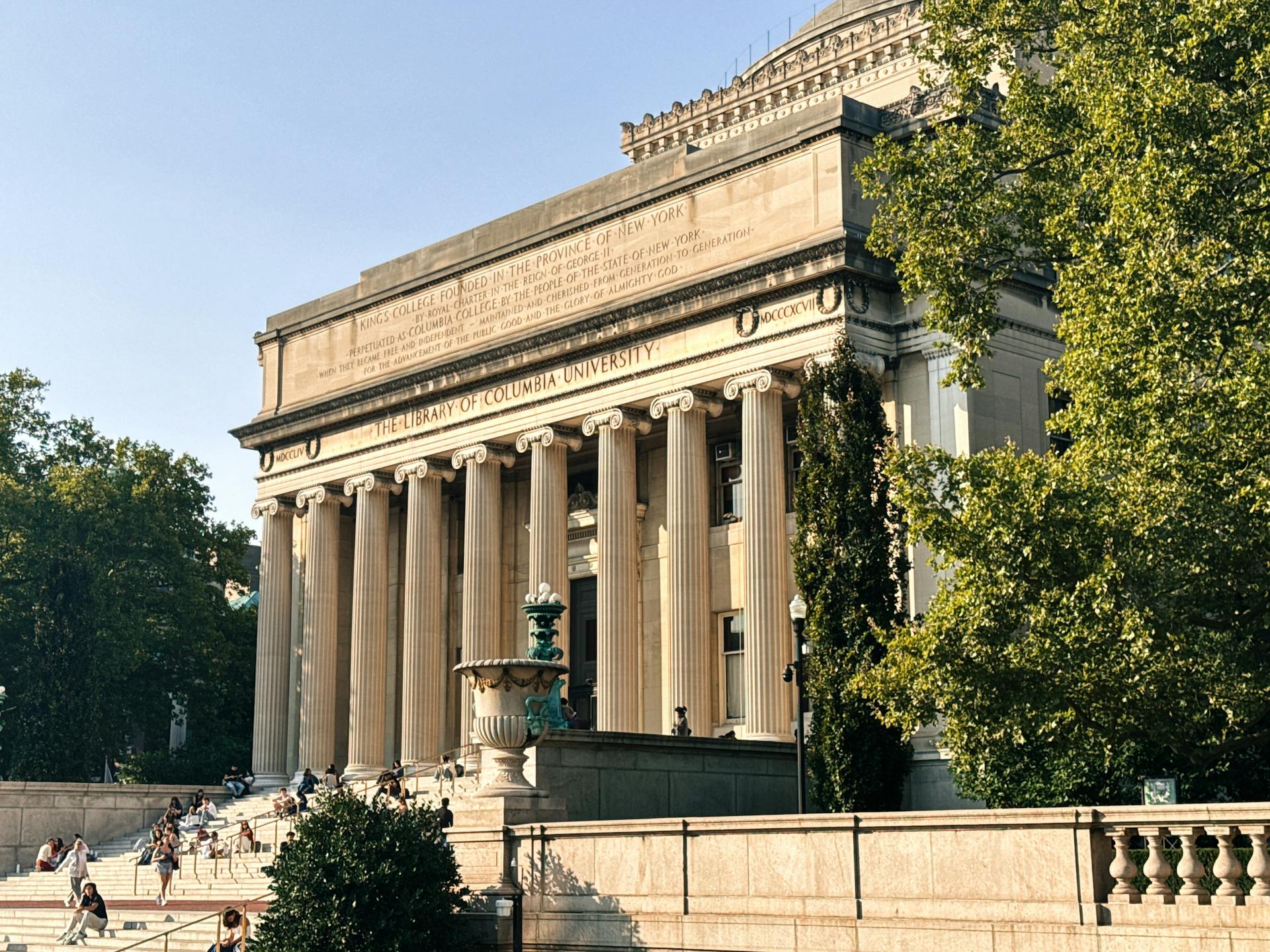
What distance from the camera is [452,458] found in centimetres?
4775

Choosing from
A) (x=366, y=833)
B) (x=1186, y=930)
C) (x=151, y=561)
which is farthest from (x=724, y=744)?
(x=151, y=561)

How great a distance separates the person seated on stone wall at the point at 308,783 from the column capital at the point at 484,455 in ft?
31.3

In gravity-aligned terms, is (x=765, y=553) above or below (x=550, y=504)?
below

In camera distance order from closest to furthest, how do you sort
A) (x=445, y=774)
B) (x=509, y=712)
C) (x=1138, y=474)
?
1. (x=1138, y=474)
2. (x=509, y=712)
3. (x=445, y=774)

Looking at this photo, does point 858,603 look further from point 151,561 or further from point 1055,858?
point 151,561

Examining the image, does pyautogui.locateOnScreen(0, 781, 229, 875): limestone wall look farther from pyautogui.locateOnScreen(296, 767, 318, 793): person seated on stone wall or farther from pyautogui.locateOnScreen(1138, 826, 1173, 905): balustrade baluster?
pyautogui.locateOnScreen(1138, 826, 1173, 905): balustrade baluster

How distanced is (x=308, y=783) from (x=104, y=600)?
12422 millimetres

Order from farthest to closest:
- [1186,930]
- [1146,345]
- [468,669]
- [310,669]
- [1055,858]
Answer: [310,669] < [468,669] < [1146,345] < [1055,858] < [1186,930]

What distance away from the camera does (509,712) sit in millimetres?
26438

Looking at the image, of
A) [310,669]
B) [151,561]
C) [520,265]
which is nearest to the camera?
[520,265]

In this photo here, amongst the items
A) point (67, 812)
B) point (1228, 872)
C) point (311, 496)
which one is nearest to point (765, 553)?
point (311, 496)

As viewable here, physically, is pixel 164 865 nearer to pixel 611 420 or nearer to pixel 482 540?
pixel 482 540

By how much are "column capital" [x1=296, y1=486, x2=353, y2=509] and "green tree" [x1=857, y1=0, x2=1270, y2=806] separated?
2979 centimetres

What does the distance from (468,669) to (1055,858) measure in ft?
35.3
